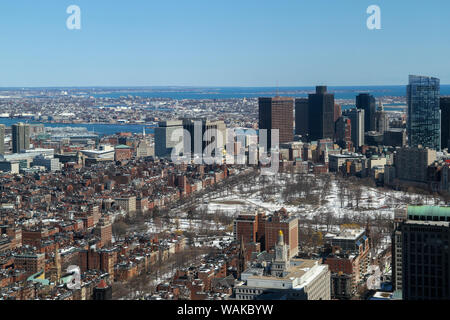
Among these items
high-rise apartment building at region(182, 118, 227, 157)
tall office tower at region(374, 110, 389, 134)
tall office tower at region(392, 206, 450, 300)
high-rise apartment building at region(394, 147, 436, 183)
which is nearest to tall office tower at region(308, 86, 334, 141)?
tall office tower at region(374, 110, 389, 134)

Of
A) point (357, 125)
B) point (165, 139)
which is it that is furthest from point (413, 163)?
point (165, 139)

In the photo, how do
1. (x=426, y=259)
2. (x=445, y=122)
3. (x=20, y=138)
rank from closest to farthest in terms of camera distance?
(x=426, y=259)
(x=445, y=122)
(x=20, y=138)

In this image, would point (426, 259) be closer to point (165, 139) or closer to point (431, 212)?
point (431, 212)

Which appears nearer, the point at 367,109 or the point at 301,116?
the point at 367,109

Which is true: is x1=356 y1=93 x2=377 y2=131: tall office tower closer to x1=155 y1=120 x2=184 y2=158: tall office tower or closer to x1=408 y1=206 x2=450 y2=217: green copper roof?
x1=155 y1=120 x2=184 y2=158: tall office tower

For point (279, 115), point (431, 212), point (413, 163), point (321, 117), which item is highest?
point (279, 115)
